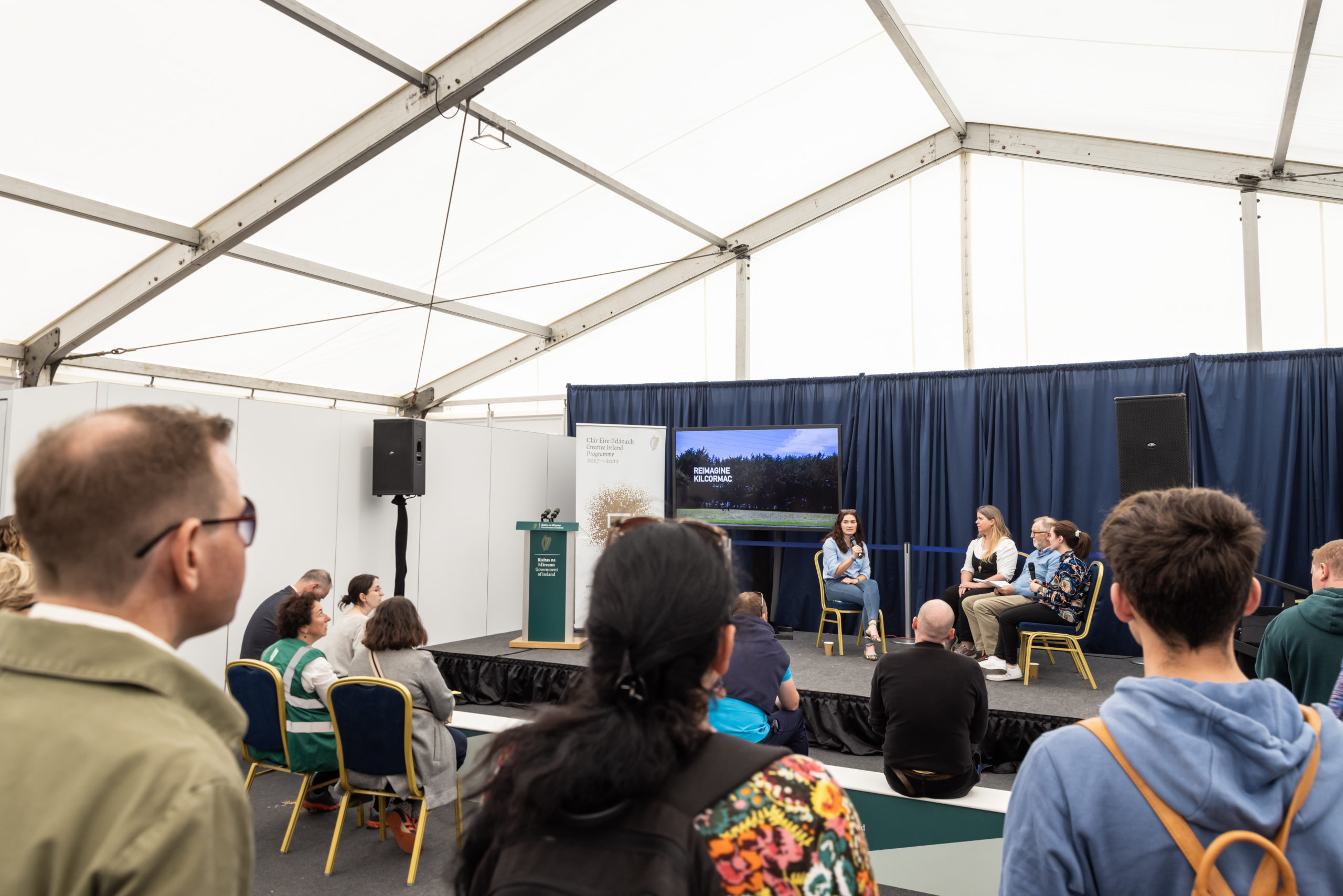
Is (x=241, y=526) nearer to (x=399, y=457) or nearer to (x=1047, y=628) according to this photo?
(x=1047, y=628)

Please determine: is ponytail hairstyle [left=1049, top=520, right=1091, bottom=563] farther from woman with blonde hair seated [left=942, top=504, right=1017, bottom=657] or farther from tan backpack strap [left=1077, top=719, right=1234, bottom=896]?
A: tan backpack strap [left=1077, top=719, right=1234, bottom=896]

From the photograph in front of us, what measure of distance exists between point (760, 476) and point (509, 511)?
2.36 metres

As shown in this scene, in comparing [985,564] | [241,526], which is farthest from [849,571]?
[241,526]

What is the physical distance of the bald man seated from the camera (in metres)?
2.96

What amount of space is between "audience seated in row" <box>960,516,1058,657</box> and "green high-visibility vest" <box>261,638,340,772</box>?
399 centimetres

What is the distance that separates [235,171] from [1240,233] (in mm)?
7842

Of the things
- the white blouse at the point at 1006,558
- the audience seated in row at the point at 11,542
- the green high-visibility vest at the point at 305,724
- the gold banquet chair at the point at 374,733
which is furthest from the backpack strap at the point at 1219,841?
the white blouse at the point at 1006,558

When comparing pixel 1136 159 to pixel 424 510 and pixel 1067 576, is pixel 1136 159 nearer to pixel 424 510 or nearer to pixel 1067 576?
pixel 1067 576

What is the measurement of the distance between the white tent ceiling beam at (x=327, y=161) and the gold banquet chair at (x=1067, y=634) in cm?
474

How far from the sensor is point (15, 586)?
2162 mm

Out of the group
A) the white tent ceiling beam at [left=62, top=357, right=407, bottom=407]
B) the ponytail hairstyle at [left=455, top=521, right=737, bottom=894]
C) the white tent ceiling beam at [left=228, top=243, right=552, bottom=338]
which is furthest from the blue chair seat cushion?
the white tent ceiling beam at [left=62, top=357, right=407, bottom=407]

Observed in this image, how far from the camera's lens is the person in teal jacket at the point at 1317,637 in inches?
101

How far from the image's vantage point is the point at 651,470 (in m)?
7.29

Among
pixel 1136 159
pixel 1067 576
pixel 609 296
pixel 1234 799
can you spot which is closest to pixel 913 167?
pixel 1136 159
